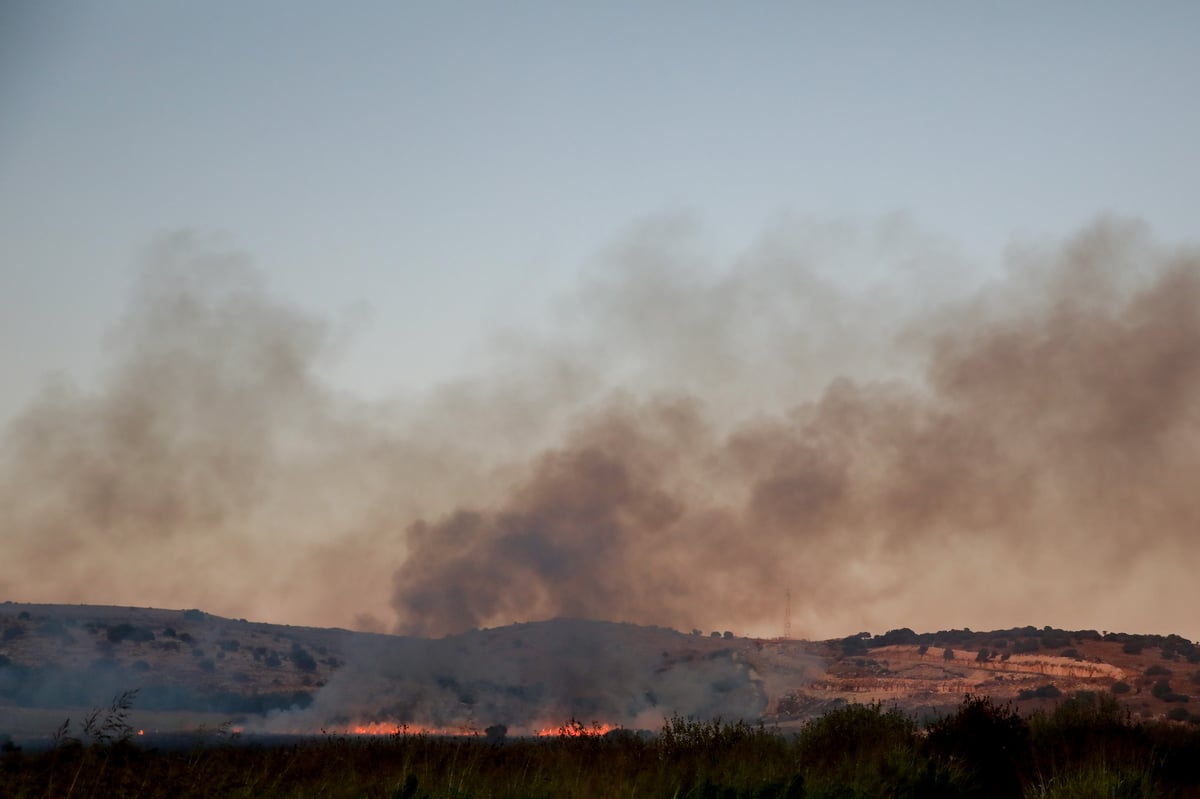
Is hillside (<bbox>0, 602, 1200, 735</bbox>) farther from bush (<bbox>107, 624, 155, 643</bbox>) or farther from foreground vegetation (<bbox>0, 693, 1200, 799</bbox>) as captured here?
foreground vegetation (<bbox>0, 693, 1200, 799</bbox>)

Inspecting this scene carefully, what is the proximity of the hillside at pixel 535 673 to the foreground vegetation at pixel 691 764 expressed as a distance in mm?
46988

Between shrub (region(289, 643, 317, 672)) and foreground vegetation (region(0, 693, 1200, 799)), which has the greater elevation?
shrub (region(289, 643, 317, 672))

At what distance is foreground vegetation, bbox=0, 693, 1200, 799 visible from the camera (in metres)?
14.9

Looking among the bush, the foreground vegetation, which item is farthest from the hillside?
the foreground vegetation

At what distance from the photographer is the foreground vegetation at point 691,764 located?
48.8 ft

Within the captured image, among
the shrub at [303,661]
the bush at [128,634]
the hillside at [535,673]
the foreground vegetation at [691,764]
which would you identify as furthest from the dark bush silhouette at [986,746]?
the bush at [128,634]

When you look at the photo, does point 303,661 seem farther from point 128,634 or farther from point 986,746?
point 986,746

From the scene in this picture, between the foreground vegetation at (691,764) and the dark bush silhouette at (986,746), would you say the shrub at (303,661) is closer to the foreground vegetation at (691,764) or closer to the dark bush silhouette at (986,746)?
the foreground vegetation at (691,764)

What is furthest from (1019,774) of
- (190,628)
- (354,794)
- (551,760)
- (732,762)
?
(190,628)

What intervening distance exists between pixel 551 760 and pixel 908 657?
290ft

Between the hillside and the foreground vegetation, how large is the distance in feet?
154

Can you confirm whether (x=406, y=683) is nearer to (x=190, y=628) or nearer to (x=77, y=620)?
(x=190, y=628)

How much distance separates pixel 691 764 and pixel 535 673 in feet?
271

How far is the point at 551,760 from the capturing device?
22594mm
